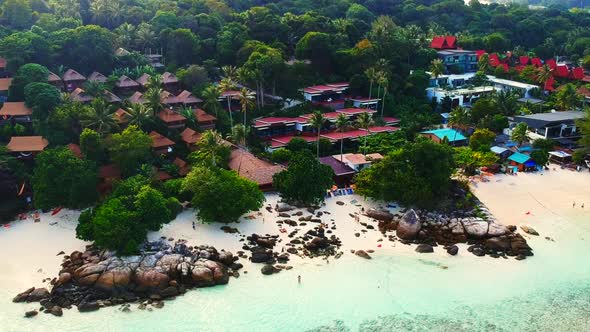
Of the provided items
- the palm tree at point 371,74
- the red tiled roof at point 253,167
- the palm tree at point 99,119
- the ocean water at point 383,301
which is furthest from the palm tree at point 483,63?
the palm tree at point 99,119

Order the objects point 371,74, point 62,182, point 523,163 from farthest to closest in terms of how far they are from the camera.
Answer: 1. point 371,74
2. point 523,163
3. point 62,182

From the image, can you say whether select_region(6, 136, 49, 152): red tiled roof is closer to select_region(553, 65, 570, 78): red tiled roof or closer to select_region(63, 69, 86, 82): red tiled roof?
select_region(63, 69, 86, 82): red tiled roof

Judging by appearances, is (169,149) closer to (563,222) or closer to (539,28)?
(563,222)

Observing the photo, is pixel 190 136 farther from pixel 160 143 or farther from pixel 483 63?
pixel 483 63

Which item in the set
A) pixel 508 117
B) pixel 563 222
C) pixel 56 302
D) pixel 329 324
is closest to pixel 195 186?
pixel 56 302

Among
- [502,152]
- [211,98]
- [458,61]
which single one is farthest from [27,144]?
[458,61]

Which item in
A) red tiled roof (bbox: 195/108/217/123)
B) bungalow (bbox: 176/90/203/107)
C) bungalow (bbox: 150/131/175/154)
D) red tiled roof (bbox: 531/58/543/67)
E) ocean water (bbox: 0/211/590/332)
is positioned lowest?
ocean water (bbox: 0/211/590/332)

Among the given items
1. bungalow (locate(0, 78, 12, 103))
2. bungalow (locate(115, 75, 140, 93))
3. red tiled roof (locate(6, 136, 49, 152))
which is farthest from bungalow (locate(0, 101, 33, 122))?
bungalow (locate(115, 75, 140, 93))

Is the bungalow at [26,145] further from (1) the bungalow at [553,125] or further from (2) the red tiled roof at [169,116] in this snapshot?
(1) the bungalow at [553,125]

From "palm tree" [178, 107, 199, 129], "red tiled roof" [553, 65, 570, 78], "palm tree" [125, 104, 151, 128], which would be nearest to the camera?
"palm tree" [125, 104, 151, 128]
